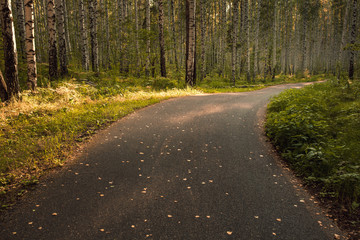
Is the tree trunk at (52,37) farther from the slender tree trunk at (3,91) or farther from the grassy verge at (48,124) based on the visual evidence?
the slender tree trunk at (3,91)

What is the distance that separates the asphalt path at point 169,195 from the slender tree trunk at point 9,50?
177 inches

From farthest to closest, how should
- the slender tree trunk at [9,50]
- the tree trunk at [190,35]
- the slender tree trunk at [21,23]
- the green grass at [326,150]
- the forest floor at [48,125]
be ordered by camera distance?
the slender tree trunk at [21,23], the tree trunk at [190,35], the slender tree trunk at [9,50], the forest floor at [48,125], the green grass at [326,150]

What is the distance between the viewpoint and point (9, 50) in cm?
770

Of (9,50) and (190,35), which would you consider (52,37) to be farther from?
(190,35)

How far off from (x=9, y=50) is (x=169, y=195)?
8165 mm

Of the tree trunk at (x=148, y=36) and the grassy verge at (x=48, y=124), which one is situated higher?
the tree trunk at (x=148, y=36)

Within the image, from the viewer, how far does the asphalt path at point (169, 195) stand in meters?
2.95

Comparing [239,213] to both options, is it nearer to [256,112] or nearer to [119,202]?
[119,202]

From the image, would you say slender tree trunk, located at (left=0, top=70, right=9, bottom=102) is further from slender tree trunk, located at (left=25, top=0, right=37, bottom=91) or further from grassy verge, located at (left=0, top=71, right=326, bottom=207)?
slender tree trunk, located at (left=25, top=0, right=37, bottom=91)

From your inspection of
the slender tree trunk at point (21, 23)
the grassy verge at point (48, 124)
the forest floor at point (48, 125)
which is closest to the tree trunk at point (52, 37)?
the grassy verge at point (48, 124)

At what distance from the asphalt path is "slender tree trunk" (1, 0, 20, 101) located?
4499 millimetres

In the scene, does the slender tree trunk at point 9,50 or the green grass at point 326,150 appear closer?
the green grass at point 326,150

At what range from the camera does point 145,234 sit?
9.36 feet

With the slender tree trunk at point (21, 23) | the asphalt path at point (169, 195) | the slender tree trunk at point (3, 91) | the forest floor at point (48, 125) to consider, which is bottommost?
the asphalt path at point (169, 195)
